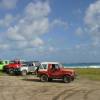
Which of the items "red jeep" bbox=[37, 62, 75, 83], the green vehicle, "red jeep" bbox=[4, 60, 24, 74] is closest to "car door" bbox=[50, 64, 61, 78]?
"red jeep" bbox=[37, 62, 75, 83]

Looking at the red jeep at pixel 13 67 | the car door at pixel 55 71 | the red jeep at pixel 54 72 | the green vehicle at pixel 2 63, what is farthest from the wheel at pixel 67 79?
the green vehicle at pixel 2 63

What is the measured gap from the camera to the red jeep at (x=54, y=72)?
3762 cm

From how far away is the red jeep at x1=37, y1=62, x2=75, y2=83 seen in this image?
3762cm

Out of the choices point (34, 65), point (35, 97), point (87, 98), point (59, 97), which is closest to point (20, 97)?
point (35, 97)

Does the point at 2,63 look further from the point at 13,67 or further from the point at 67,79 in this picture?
the point at 67,79

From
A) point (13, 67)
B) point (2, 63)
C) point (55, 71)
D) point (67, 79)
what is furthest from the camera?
point (2, 63)

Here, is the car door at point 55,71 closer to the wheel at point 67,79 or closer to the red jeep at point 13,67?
the wheel at point 67,79

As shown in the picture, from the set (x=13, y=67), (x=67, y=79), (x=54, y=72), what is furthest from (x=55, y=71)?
(x=13, y=67)

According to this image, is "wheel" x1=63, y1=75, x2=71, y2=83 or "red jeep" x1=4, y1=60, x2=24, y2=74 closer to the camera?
"wheel" x1=63, y1=75, x2=71, y2=83

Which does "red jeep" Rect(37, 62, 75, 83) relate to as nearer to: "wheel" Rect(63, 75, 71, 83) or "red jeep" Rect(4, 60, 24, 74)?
"wheel" Rect(63, 75, 71, 83)

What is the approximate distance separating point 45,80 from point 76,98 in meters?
15.5

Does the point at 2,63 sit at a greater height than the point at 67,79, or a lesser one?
greater

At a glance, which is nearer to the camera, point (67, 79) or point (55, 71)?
point (67, 79)

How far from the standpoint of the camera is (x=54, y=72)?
125ft
